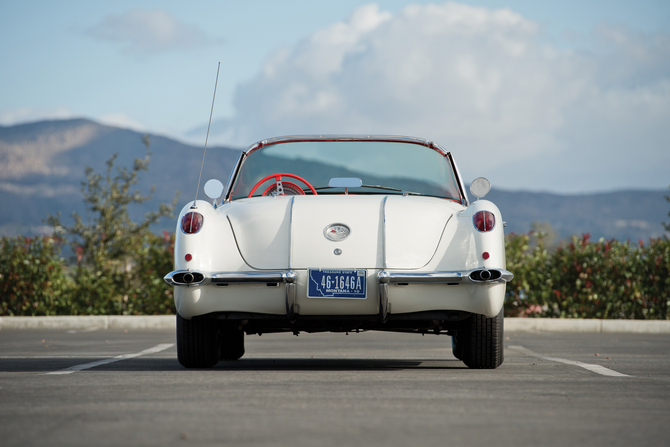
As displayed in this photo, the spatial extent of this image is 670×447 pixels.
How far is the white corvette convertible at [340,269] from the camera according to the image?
5.36 meters

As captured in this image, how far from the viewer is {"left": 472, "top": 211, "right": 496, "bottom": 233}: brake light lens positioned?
219 inches

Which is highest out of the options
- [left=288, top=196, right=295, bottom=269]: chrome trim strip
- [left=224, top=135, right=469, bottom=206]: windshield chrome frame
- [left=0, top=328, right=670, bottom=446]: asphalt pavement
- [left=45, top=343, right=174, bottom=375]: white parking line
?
[left=224, top=135, right=469, bottom=206]: windshield chrome frame

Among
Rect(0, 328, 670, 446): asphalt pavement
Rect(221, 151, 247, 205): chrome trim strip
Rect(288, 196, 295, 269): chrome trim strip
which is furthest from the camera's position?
Rect(221, 151, 247, 205): chrome trim strip

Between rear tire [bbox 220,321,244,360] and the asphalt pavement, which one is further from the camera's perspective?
rear tire [bbox 220,321,244,360]

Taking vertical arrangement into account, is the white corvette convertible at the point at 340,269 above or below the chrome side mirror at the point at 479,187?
below

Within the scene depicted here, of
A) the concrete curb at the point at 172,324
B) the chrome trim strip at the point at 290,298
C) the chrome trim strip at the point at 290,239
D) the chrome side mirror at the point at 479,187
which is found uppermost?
the chrome side mirror at the point at 479,187

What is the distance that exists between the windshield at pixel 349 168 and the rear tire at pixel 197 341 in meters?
1.27

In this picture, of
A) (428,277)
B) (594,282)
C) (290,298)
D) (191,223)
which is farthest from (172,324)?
(428,277)

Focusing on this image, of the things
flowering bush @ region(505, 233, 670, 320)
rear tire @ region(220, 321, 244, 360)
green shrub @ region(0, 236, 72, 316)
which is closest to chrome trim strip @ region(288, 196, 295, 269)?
rear tire @ region(220, 321, 244, 360)

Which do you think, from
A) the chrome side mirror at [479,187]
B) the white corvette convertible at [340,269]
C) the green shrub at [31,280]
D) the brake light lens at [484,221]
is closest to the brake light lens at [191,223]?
the white corvette convertible at [340,269]

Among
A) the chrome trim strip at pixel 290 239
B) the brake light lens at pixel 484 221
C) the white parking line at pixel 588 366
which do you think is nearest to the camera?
the chrome trim strip at pixel 290 239

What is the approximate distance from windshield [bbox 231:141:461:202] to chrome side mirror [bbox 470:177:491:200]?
0.26 meters

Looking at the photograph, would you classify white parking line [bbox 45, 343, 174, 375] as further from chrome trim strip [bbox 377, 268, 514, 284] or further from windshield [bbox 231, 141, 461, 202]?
chrome trim strip [bbox 377, 268, 514, 284]

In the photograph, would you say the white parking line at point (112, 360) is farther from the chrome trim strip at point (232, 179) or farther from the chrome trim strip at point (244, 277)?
the chrome trim strip at point (232, 179)
